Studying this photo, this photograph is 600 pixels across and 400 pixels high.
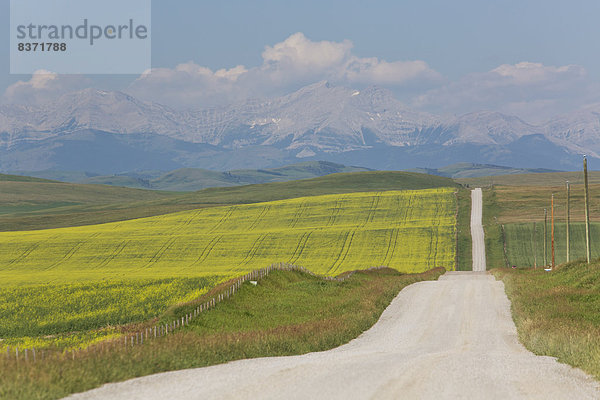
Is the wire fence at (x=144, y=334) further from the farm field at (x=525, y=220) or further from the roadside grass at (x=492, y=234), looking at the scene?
the farm field at (x=525, y=220)

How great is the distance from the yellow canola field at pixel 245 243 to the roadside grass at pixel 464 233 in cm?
156

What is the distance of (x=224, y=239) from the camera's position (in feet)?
408

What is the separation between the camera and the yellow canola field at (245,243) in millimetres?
101188

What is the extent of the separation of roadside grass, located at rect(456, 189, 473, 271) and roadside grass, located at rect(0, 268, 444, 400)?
163 ft

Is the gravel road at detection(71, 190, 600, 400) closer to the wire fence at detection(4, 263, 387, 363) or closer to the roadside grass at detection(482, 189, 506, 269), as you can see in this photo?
the wire fence at detection(4, 263, 387, 363)

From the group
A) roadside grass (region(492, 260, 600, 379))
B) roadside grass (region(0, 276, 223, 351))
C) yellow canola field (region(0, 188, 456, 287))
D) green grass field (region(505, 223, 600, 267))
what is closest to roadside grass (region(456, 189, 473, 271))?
yellow canola field (region(0, 188, 456, 287))

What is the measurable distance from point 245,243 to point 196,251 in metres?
9.23

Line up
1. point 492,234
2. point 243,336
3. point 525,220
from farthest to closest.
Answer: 1. point 525,220
2. point 492,234
3. point 243,336

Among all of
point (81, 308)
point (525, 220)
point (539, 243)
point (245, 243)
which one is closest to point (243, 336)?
point (81, 308)

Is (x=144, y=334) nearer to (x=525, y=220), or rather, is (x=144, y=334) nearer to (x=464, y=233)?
(x=464, y=233)

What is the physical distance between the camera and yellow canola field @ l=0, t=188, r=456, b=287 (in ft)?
332

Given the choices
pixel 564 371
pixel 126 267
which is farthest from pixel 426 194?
pixel 564 371

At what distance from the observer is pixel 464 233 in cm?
12356

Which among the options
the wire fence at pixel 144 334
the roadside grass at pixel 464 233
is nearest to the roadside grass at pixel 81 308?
the wire fence at pixel 144 334
